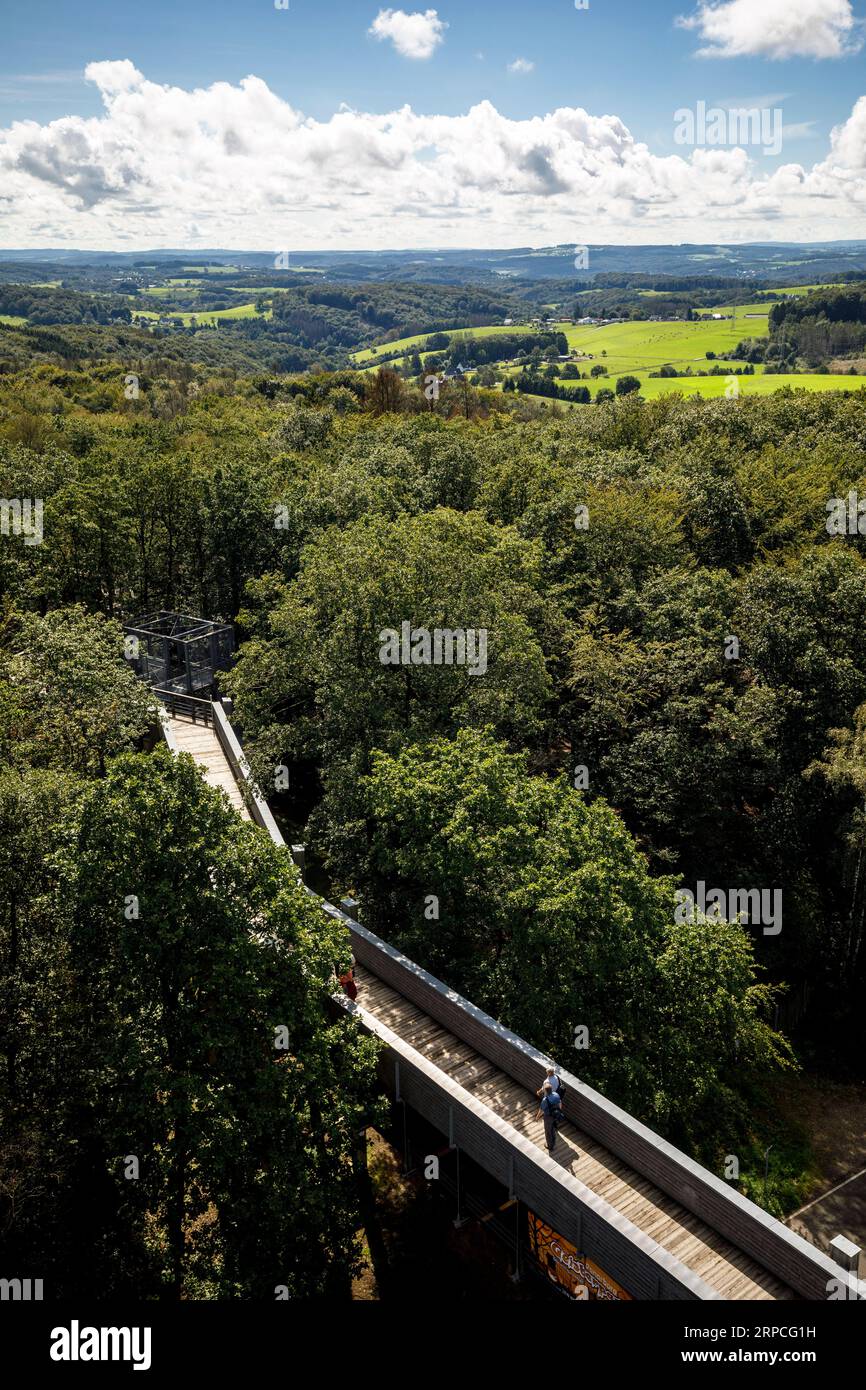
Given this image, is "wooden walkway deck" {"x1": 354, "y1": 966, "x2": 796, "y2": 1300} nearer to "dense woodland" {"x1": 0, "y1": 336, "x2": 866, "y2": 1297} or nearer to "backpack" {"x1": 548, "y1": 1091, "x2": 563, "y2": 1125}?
"backpack" {"x1": 548, "y1": 1091, "x2": 563, "y2": 1125}

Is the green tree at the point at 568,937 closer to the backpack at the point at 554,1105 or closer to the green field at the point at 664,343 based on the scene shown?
the backpack at the point at 554,1105

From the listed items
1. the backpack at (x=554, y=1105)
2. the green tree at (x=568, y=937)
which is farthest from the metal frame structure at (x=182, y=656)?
the backpack at (x=554, y=1105)

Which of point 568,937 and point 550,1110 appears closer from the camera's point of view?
point 550,1110

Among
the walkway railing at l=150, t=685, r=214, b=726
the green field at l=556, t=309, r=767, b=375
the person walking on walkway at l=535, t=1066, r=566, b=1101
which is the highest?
the green field at l=556, t=309, r=767, b=375

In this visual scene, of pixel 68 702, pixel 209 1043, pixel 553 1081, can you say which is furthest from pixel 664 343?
pixel 209 1043

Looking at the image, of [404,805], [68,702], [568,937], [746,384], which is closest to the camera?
[568,937]

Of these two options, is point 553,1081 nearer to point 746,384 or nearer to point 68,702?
point 68,702

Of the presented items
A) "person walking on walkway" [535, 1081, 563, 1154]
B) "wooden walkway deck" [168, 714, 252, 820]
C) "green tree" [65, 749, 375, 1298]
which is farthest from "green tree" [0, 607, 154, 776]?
"person walking on walkway" [535, 1081, 563, 1154]
